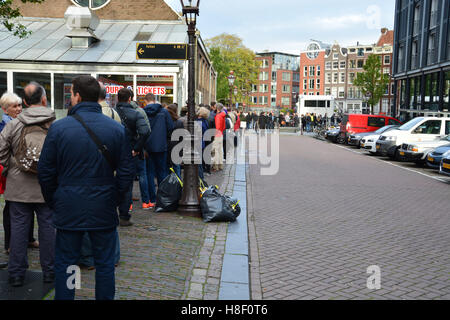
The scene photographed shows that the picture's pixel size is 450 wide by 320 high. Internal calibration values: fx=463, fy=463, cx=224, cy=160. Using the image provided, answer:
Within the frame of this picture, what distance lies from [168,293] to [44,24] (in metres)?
24.1

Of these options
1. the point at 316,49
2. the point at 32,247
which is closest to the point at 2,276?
the point at 32,247

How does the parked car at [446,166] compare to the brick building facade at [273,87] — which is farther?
the brick building facade at [273,87]

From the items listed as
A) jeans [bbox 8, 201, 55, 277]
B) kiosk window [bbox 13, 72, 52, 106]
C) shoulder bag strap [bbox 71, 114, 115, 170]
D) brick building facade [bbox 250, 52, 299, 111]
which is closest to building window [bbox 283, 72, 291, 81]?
brick building facade [bbox 250, 52, 299, 111]

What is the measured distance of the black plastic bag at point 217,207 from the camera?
6.81 metres

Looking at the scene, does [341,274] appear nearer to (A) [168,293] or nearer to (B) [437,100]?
(A) [168,293]

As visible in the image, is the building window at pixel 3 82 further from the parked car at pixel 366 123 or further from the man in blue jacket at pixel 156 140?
the parked car at pixel 366 123

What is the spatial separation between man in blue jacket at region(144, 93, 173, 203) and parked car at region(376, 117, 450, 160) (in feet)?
38.7

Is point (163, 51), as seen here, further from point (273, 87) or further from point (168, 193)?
point (273, 87)

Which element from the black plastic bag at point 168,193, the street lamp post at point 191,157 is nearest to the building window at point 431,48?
the street lamp post at point 191,157

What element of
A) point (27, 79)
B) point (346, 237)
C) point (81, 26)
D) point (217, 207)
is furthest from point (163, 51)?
point (81, 26)

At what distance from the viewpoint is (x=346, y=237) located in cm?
630

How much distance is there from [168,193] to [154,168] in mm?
761

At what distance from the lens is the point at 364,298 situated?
4.12m

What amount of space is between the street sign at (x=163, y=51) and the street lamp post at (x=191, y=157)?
44.4 inches
